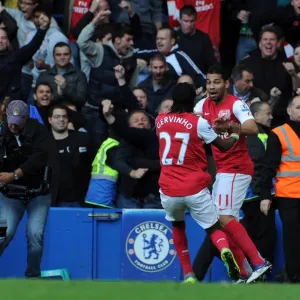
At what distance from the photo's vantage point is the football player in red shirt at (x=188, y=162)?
1062 centimetres

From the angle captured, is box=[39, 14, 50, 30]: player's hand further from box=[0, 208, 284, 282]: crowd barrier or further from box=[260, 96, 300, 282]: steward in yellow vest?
box=[260, 96, 300, 282]: steward in yellow vest

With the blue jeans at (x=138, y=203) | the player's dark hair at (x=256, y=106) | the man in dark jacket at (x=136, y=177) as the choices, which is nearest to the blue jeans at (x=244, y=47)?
the player's dark hair at (x=256, y=106)

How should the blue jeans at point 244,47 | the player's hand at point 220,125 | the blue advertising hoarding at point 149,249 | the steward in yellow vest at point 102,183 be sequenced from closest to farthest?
the player's hand at point 220,125 < the blue advertising hoarding at point 149,249 < the steward in yellow vest at point 102,183 < the blue jeans at point 244,47

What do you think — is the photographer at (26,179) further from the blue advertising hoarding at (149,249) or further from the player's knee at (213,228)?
the player's knee at (213,228)

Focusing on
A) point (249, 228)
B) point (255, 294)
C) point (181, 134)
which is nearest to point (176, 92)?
point (181, 134)

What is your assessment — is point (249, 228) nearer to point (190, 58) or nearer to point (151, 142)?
point (151, 142)

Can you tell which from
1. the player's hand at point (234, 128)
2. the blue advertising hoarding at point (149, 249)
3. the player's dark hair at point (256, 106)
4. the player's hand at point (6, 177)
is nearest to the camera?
the player's hand at point (234, 128)

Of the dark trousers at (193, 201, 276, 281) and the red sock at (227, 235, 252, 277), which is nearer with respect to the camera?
the red sock at (227, 235, 252, 277)

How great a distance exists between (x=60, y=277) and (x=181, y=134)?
9.47 ft

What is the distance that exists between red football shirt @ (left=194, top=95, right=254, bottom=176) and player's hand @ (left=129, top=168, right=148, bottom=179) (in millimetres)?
1832

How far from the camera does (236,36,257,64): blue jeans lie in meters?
16.5

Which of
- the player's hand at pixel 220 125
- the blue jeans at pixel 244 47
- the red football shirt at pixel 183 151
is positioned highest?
the blue jeans at pixel 244 47

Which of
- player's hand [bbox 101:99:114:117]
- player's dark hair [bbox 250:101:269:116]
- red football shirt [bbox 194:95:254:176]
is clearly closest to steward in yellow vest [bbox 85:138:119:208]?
player's hand [bbox 101:99:114:117]

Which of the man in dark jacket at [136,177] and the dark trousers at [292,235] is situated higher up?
the man in dark jacket at [136,177]
